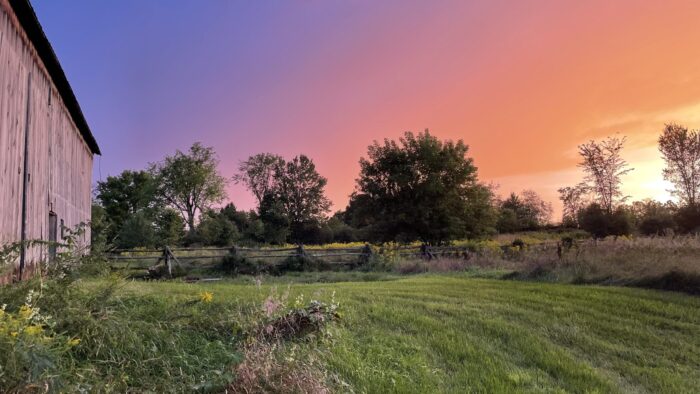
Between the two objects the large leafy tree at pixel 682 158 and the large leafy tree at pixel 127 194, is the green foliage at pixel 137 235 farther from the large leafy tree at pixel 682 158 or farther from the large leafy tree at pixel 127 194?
the large leafy tree at pixel 682 158

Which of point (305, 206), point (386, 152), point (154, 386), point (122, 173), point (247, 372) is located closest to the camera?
point (154, 386)

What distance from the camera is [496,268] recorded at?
17047 mm

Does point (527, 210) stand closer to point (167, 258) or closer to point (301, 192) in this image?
point (301, 192)

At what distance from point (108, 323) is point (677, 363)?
6301 millimetres

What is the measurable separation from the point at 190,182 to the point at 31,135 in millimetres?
50391

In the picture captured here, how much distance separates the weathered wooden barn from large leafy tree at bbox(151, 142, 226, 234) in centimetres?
4624

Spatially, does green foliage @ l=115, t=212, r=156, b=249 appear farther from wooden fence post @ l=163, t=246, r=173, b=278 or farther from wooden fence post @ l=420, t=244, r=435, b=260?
wooden fence post @ l=420, t=244, r=435, b=260

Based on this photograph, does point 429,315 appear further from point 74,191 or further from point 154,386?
point 74,191

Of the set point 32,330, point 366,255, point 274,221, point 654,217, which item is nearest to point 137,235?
point 274,221

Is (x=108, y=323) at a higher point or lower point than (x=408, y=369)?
higher

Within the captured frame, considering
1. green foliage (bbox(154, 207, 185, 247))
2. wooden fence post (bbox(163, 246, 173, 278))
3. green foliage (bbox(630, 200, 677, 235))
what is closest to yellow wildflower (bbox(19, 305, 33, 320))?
wooden fence post (bbox(163, 246, 173, 278))

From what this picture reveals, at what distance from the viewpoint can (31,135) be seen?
776 centimetres

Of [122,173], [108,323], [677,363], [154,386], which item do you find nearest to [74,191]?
[108,323]

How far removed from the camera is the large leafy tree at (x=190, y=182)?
56000mm
